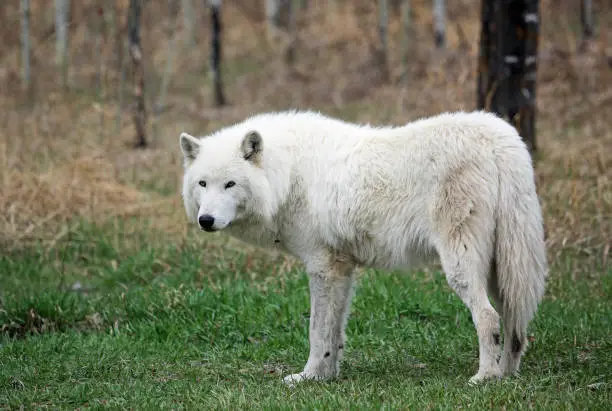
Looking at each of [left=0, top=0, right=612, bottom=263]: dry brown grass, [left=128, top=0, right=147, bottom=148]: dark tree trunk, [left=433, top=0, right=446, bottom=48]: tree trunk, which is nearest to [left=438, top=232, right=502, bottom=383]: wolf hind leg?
[left=0, top=0, right=612, bottom=263]: dry brown grass

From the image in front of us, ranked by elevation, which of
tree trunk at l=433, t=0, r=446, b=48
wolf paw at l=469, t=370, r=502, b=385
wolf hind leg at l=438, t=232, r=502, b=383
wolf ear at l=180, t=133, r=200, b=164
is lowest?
wolf paw at l=469, t=370, r=502, b=385

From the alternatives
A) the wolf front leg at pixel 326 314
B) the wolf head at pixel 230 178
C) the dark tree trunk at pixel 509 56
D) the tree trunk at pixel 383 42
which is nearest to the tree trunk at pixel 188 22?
the tree trunk at pixel 383 42

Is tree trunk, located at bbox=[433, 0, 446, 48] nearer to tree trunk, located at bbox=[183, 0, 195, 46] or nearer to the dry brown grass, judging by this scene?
the dry brown grass

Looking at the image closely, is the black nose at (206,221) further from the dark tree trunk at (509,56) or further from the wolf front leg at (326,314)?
the dark tree trunk at (509,56)

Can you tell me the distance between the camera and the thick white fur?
4.68 m

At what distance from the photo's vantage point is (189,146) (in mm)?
5438

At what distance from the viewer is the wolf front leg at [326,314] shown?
5.23m

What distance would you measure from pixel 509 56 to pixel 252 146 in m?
5.43

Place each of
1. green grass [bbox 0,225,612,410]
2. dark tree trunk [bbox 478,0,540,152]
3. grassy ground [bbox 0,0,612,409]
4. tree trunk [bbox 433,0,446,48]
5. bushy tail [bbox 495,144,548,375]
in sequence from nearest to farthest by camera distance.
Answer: green grass [bbox 0,225,612,410]
bushy tail [bbox 495,144,548,375]
grassy ground [bbox 0,0,612,409]
dark tree trunk [bbox 478,0,540,152]
tree trunk [bbox 433,0,446,48]

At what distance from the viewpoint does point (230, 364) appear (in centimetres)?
570

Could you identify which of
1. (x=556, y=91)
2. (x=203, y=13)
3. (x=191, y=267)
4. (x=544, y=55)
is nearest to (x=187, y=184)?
(x=191, y=267)

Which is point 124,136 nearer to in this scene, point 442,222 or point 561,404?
point 442,222

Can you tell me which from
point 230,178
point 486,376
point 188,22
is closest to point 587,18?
point 188,22

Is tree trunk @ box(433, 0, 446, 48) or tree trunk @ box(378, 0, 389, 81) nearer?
tree trunk @ box(378, 0, 389, 81)
